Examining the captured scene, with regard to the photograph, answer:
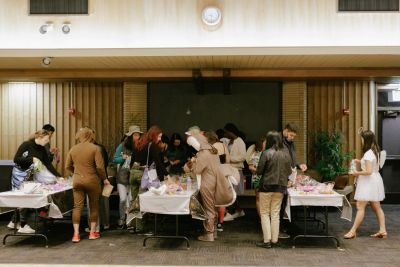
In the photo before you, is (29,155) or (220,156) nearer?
(29,155)

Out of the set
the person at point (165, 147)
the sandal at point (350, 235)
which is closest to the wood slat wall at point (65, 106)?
the person at point (165, 147)

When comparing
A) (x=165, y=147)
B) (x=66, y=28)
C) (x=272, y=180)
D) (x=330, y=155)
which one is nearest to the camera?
(x=272, y=180)

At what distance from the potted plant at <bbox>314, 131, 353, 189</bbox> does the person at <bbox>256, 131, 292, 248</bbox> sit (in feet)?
11.2

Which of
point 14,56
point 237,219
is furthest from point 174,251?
point 14,56

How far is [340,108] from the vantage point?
11.7m

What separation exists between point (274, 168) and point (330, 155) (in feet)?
13.4

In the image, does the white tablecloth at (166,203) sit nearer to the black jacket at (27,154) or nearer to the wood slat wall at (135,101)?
the black jacket at (27,154)

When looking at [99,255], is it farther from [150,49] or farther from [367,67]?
[367,67]

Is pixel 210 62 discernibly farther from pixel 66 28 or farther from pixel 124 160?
pixel 66 28

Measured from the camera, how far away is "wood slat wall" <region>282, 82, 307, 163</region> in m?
11.5

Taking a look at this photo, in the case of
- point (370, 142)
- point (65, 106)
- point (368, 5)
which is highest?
point (368, 5)

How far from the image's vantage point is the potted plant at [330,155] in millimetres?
10773

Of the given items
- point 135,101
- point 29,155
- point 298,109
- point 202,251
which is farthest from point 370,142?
point 135,101

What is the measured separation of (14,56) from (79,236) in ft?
10.5
